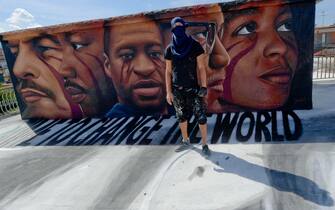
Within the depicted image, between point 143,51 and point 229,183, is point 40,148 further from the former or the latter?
point 229,183

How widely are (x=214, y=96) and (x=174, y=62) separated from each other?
2.39m

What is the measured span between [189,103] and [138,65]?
254 cm

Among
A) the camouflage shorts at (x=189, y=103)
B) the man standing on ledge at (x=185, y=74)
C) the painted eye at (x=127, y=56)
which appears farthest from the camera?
the painted eye at (x=127, y=56)

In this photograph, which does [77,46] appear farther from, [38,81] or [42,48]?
[38,81]

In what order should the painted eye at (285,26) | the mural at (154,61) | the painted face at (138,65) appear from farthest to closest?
the painted face at (138,65) < the mural at (154,61) < the painted eye at (285,26)

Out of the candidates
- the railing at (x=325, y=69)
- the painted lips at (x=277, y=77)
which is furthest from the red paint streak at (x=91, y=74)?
the railing at (x=325, y=69)

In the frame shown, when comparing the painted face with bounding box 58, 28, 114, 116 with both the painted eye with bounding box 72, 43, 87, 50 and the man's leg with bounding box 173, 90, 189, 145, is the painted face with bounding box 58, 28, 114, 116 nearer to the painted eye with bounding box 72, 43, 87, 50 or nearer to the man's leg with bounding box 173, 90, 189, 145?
the painted eye with bounding box 72, 43, 87, 50

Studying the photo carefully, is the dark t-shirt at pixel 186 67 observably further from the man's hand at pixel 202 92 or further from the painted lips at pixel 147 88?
the painted lips at pixel 147 88

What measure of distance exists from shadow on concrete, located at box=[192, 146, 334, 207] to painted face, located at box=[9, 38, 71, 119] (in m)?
4.81

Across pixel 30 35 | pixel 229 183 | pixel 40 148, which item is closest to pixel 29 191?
pixel 40 148

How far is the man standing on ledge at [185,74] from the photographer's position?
11.9 ft

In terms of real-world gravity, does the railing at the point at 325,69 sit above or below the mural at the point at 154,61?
below

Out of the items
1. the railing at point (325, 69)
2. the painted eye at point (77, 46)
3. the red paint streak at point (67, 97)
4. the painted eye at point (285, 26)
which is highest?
the painted eye at point (77, 46)

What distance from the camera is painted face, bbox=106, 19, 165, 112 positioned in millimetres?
5883
